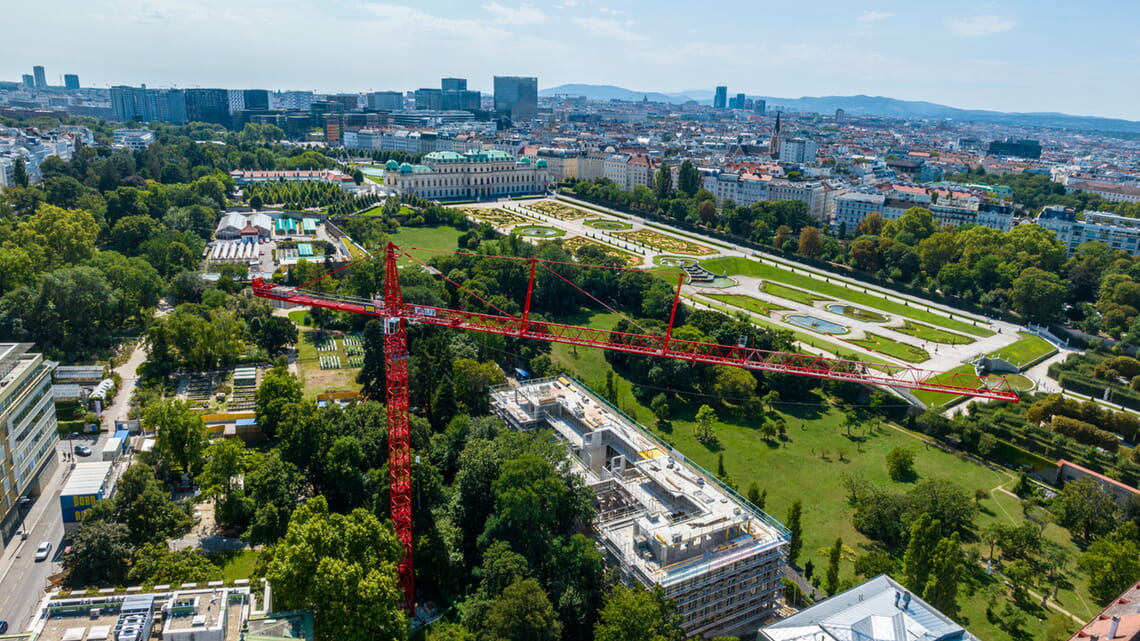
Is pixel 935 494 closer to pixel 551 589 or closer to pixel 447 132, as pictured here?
pixel 551 589

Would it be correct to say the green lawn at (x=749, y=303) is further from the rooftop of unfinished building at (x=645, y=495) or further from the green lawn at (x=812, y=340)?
the rooftop of unfinished building at (x=645, y=495)

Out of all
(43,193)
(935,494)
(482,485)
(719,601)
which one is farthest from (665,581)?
(43,193)

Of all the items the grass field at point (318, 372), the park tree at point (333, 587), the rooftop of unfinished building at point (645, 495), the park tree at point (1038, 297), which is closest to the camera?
the park tree at point (333, 587)

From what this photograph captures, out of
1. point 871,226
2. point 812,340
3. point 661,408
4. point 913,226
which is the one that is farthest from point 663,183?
point 661,408

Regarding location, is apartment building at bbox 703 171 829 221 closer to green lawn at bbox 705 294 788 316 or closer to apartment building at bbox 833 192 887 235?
apartment building at bbox 833 192 887 235

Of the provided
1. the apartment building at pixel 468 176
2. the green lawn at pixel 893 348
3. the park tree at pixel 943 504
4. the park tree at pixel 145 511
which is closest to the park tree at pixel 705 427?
the park tree at pixel 943 504

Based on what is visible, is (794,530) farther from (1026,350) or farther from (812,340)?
(1026,350)

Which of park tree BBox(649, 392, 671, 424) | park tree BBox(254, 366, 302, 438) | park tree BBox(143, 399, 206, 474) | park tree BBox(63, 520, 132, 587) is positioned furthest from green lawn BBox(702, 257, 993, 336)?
park tree BBox(63, 520, 132, 587)
